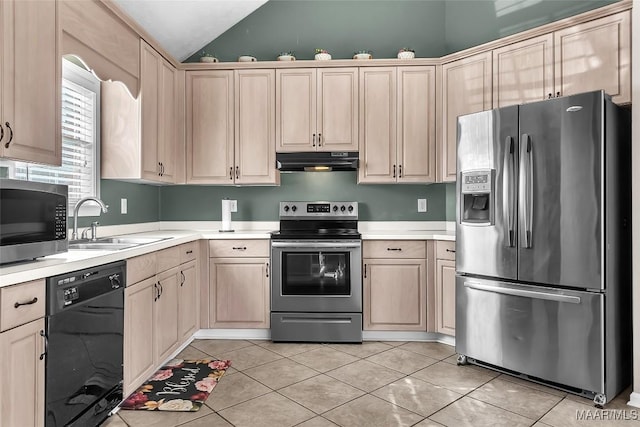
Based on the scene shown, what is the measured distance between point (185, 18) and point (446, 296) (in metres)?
3.25

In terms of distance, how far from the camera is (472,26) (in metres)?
3.96

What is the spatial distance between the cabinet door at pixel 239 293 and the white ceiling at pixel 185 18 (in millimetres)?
2033

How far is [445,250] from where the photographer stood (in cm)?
346

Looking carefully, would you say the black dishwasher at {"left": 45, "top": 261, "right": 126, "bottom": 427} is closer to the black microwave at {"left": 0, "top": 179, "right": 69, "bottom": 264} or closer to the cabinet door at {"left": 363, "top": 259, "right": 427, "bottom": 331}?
the black microwave at {"left": 0, "top": 179, "right": 69, "bottom": 264}

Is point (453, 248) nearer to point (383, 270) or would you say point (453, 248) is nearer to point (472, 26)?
point (383, 270)

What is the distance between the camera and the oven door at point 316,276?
3.55 meters

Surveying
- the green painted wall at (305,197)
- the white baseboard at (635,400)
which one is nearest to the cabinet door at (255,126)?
the green painted wall at (305,197)

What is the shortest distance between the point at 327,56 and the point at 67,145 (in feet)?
7.51

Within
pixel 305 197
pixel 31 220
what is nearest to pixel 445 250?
pixel 305 197

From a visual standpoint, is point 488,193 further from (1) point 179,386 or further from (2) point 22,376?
(2) point 22,376

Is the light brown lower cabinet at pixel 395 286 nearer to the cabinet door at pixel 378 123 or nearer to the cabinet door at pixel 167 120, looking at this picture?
the cabinet door at pixel 378 123

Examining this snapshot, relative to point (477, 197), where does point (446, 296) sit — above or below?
below

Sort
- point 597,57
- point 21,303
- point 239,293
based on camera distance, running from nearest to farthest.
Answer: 1. point 21,303
2. point 597,57
3. point 239,293

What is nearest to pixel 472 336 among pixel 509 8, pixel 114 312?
pixel 114 312
